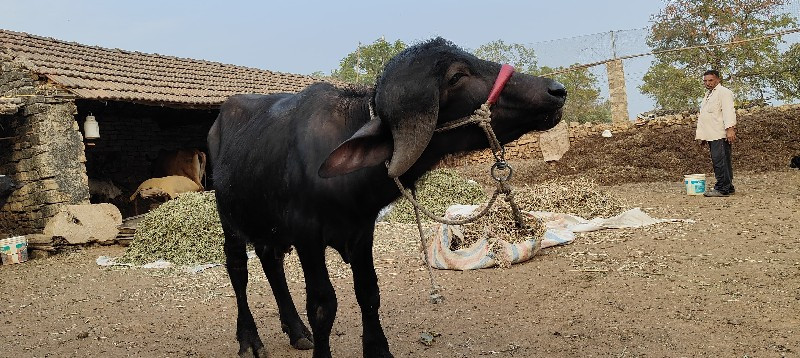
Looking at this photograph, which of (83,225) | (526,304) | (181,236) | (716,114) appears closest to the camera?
(526,304)

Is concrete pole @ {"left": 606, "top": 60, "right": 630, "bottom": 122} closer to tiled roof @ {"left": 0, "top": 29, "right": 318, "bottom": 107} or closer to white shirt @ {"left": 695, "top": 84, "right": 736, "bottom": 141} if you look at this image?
white shirt @ {"left": 695, "top": 84, "right": 736, "bottom": 141}

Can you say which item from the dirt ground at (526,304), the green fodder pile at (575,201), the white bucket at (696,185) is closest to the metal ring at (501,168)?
the dirt ground at (526,304)

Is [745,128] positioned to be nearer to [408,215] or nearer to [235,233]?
[408,215]

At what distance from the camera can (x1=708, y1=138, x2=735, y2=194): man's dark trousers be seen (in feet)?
31.9

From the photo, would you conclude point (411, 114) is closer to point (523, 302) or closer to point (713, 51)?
point (523, 302)

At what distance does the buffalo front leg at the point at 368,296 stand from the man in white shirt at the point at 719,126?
7.90 m

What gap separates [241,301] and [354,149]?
204cm

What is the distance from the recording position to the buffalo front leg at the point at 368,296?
139 inches

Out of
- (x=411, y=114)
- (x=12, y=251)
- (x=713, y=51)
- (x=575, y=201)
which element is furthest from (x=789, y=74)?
(x=12, y=251)

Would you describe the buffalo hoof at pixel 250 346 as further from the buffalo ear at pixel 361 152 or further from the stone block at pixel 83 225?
the stone block at pixel 83 225

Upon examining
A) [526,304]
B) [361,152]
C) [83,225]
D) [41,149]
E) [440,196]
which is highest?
[41,149]

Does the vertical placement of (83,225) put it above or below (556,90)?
below

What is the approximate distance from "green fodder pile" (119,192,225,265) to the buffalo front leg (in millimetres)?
5110

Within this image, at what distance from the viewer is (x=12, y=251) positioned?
968cm
